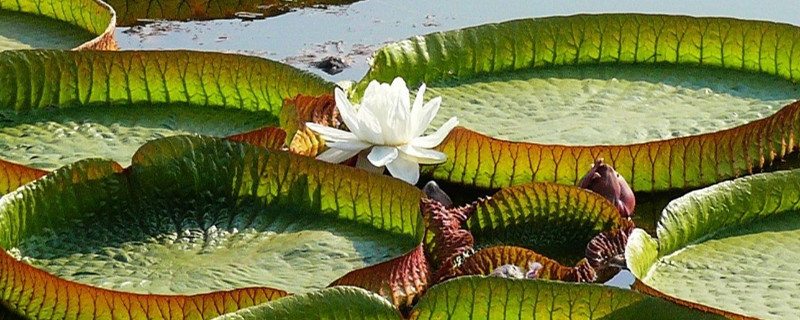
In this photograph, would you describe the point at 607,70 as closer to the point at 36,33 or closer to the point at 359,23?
the point at 359,23

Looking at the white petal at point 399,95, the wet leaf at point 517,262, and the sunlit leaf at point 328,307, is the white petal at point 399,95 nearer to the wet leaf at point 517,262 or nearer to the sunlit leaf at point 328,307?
the wet leaf at point 517,262

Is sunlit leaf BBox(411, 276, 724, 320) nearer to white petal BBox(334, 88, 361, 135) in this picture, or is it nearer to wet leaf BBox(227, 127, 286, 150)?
white petal BBox(334, 88, 361, 135)

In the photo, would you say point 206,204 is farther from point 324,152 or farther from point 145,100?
point 145,100

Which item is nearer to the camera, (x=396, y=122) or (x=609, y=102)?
(x=396, y=122)

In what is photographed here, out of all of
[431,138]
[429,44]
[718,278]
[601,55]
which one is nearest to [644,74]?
[601,55]

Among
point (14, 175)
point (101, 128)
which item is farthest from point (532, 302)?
point (101, 128)

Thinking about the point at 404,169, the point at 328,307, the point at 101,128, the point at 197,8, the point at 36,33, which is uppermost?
the point at 328,307

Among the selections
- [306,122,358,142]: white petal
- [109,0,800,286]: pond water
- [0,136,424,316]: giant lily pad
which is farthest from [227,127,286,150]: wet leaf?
[109,0,800,286]: pond water
